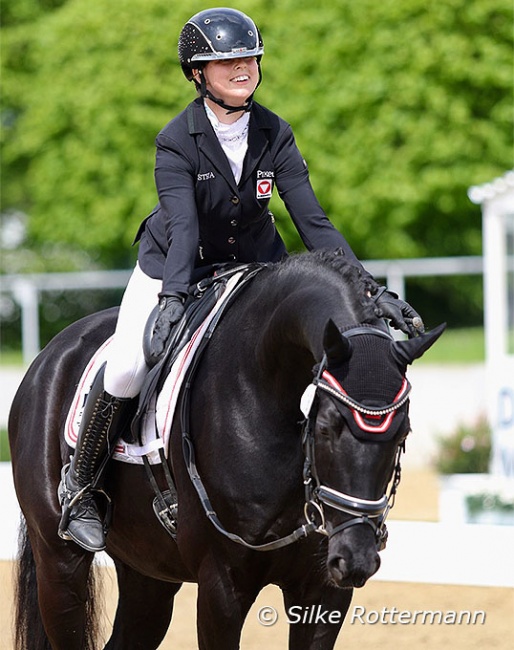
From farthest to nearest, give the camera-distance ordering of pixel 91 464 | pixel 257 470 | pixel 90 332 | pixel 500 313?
pixel 500 313 < pixel 90 332 < pixel 91 464 < pixel 257 470

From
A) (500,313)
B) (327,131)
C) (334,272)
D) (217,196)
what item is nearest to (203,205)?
(217,196)

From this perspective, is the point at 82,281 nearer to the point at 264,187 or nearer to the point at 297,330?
the point at 264,187

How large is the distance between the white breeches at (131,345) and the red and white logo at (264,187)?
48 centimetres

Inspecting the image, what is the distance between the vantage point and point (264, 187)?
420 cm

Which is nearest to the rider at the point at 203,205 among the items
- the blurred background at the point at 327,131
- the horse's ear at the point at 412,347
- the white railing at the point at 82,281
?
the horse's ear at the point at 412,347

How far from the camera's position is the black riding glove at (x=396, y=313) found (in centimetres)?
356

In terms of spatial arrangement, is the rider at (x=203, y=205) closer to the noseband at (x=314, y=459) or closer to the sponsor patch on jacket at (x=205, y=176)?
the sponsor patch on jacket at (x=205, y=176)

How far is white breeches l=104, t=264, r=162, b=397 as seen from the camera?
13.8 feet

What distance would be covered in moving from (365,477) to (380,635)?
3.31 metres

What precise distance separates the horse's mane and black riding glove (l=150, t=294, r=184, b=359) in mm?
345

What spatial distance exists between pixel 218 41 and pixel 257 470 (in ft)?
4.63

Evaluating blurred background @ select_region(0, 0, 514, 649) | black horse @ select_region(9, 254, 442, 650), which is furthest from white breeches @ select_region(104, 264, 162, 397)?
blurred background @ select_region(0, 0, 514, 649)

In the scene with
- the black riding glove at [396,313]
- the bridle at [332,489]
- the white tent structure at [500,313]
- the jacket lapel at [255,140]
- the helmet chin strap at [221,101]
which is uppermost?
the helmet chin strap at [221,101]

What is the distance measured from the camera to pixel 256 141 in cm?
421
